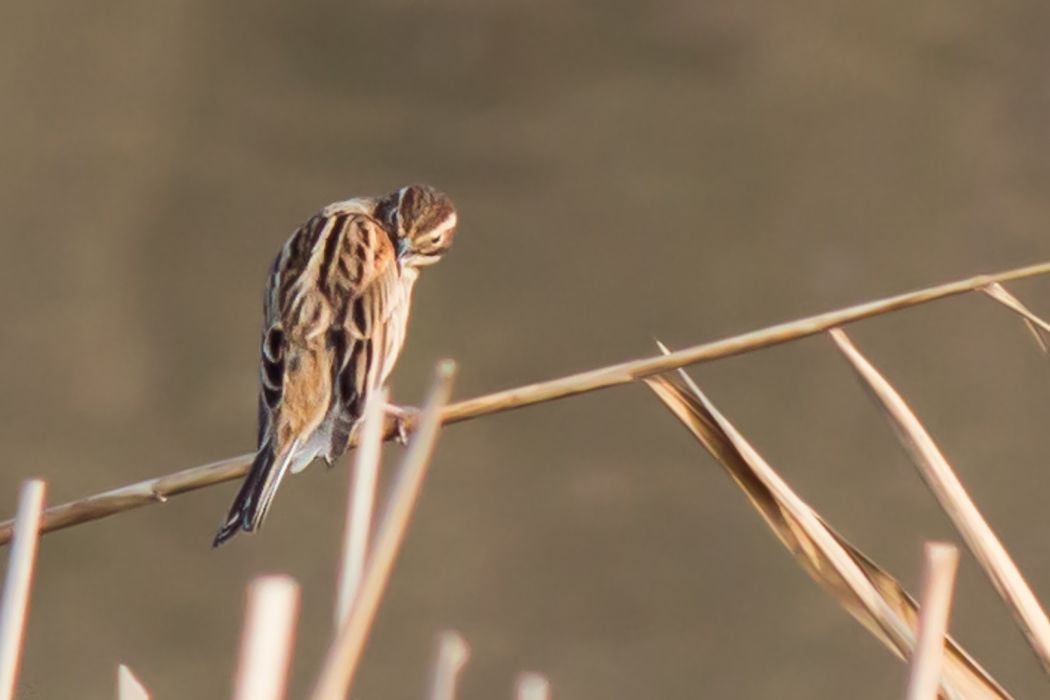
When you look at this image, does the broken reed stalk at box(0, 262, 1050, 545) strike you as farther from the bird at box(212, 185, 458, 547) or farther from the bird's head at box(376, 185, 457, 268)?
the bird's head at box(376, 185, 457, 268)

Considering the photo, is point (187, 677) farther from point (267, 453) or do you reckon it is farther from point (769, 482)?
point (769, 482)

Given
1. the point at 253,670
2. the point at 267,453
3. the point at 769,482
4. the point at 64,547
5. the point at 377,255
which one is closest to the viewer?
the point at 253,670

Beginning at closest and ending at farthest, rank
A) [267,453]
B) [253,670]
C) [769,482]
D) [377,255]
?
[253,670] < [769,482] < [267,453] < [377,255]

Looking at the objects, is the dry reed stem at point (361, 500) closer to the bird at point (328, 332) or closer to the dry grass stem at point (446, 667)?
the dry grass stem at point (446, 667)

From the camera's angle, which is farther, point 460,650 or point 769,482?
point 769,482

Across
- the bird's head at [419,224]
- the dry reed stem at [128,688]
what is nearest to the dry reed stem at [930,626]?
the dry reed stem at [128,688]

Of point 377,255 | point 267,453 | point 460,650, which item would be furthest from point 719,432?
point 377,255
